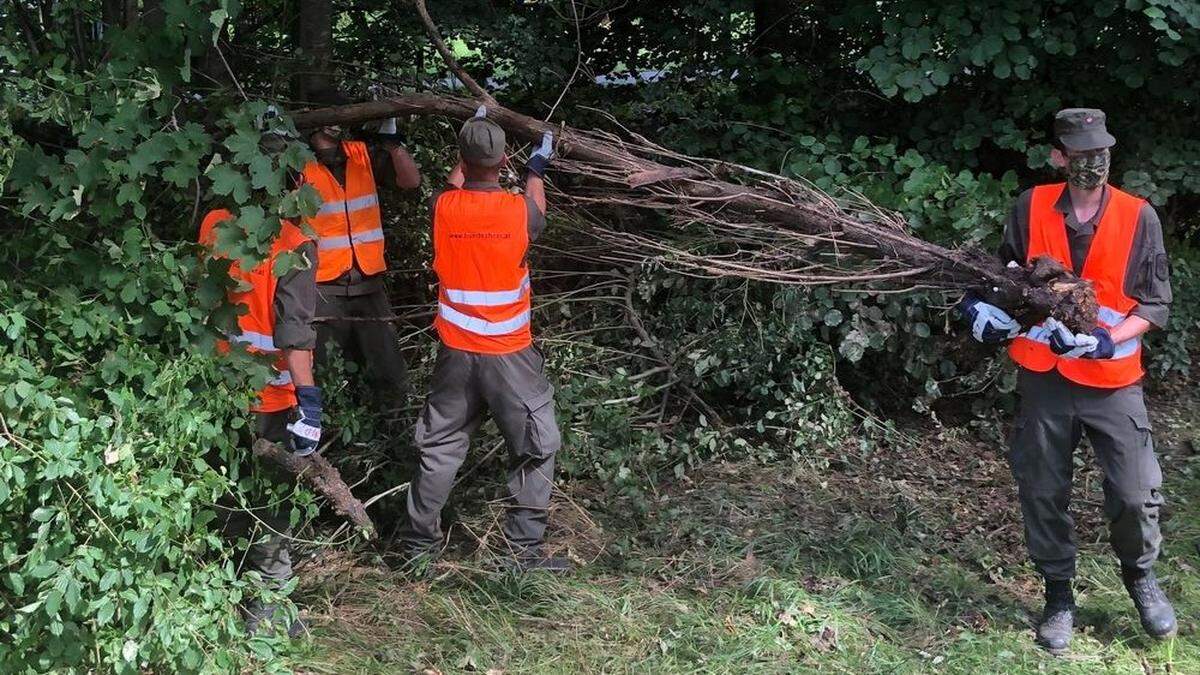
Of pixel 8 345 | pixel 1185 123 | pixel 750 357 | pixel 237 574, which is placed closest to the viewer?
pixel 8 345

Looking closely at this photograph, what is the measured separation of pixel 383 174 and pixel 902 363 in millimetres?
2776

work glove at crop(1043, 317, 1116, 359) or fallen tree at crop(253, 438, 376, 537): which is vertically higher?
work glove at crop(1043, 317, 1116, 359)

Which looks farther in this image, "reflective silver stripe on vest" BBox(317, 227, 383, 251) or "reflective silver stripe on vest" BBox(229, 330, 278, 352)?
"reflective silver stripe on vest" BBox(317, 227, 383, 251)

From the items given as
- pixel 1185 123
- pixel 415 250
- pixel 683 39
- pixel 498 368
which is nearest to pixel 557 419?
pixel 498 368

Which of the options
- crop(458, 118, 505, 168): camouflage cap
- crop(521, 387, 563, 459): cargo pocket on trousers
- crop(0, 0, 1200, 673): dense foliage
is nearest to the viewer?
crop(0, 0, 1200, 673): dense foliage

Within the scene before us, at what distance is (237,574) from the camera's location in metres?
4.01

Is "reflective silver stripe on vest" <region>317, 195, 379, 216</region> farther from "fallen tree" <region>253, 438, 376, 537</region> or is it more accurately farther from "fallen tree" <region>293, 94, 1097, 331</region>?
"fallen tree" <region>253, 438, 376, 537</region>

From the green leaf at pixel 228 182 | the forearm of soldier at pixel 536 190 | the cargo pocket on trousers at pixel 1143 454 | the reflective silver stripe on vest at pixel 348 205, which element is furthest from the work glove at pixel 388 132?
the cargo pocket on trousers at pixel 1143 454

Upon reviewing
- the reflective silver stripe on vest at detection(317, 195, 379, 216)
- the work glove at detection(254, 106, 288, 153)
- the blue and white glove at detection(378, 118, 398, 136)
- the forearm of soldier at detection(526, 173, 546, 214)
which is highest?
the work glove at detection(254, 106, 288, 153)

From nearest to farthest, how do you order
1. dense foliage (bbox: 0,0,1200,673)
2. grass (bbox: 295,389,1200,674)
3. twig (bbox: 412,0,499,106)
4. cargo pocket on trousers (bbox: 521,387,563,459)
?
dense foliage (bbox: 0,0,1200,673)
grass (bbox: 295,389,1200,674)
cargo pocket on trousers (bbox: 521,387,563,459)
twig (bbox: 412,0,499,106)

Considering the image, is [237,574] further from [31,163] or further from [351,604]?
[31,163]

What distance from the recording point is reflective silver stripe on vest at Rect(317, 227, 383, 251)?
460 centimetres

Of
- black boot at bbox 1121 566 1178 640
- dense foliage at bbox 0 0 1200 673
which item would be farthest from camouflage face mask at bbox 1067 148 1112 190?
black boot at bbox 1121 566 1178 640

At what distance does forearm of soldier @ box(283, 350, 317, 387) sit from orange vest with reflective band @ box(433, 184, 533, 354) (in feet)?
2.01
